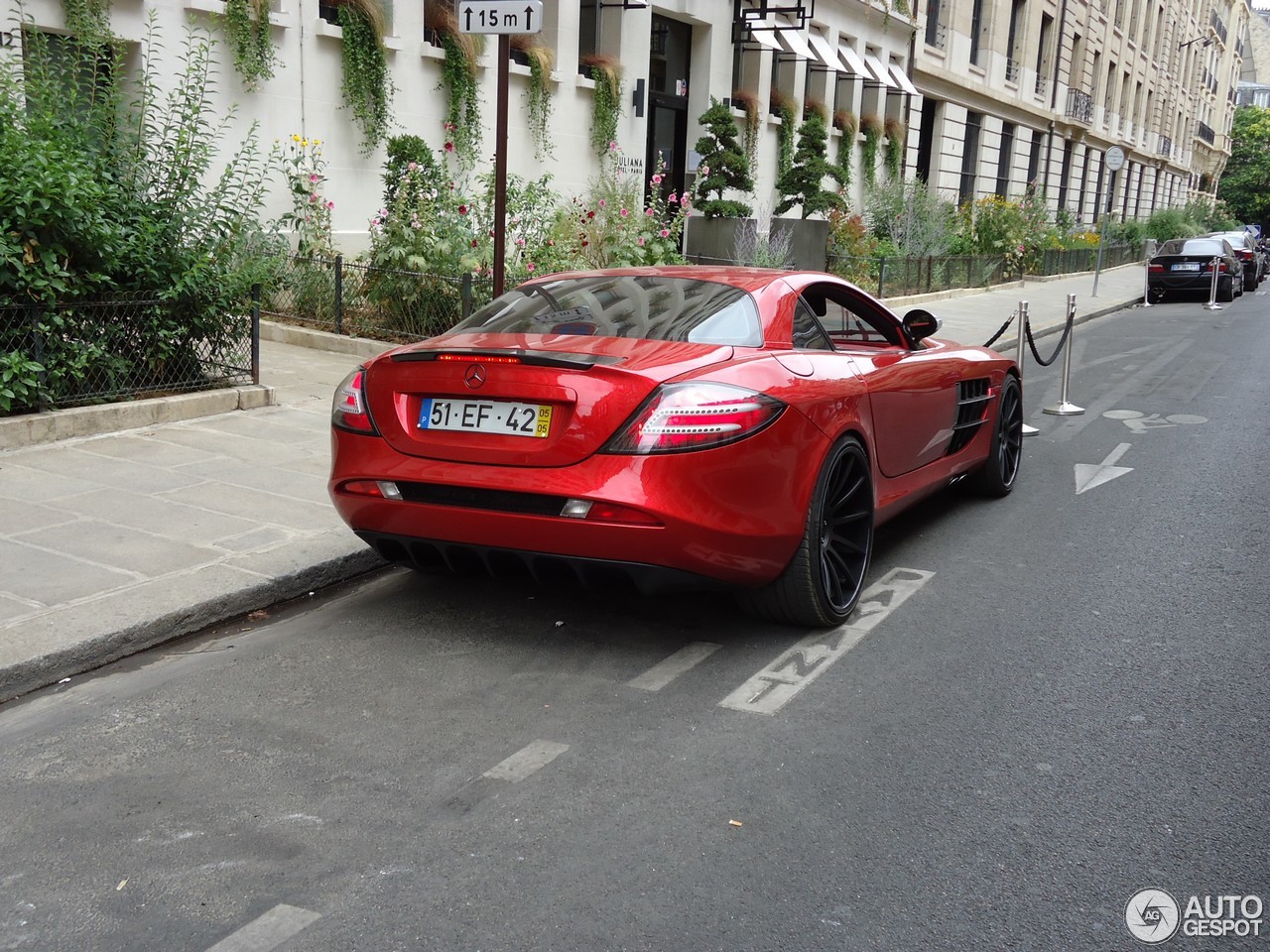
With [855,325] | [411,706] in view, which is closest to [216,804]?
[411,706]

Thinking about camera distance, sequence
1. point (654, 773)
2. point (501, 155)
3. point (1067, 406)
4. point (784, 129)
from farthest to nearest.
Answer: point (784, 129)
point (1067, 406)
point (501, 155)
point (654, 773)

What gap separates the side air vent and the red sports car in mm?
1282

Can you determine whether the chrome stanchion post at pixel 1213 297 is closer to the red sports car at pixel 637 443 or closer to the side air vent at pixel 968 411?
the side air vent at pixel 968 411

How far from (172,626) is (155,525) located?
4.38 ft

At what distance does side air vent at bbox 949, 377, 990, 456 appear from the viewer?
6715mm

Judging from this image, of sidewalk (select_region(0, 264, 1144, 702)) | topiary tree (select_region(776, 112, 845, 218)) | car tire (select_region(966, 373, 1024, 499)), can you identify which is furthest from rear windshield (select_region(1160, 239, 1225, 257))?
sidewalk (select_region(0, 264, 1144, 702))

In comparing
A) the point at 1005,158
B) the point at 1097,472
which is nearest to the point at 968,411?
the point at 1097,472

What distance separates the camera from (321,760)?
3.75 meters

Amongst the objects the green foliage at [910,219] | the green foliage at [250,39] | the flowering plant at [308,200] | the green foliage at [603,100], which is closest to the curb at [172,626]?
the flowering plant at [308,200]

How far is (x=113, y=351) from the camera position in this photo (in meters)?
8.18

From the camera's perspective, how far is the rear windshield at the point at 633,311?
4.95 m

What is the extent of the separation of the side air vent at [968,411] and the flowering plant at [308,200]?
821 centimetres

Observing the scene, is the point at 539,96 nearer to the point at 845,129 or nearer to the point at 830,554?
the point at 845,129

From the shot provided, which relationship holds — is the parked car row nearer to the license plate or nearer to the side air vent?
the side air vent
